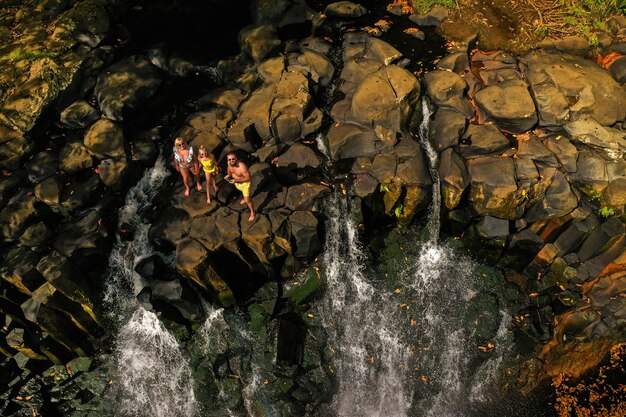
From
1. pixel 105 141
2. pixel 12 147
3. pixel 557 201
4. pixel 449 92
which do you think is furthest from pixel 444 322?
pixel 12 147

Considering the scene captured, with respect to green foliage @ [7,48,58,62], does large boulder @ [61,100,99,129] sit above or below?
below

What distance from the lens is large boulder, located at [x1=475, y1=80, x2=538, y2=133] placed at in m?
12.8

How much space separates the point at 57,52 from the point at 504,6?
16.4 m

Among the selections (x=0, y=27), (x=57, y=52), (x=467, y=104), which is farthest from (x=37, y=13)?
(x=467, y=104)

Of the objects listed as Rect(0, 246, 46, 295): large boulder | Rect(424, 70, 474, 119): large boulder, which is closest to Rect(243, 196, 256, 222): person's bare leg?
Rect(0, 246, 46, 295): large boulder

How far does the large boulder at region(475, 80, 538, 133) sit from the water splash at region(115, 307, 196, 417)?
38.4 ft

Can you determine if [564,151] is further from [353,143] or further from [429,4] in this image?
[429,4]

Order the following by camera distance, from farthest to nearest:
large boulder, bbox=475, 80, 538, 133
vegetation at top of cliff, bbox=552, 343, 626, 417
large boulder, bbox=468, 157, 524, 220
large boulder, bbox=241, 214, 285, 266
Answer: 1. large boulder, bbox=475, 80, 538, 133
2. large boulder, bbox=468, 157, 524, 220
3. vegetation at top of cliff, bbox=552, 343, 626, 417
4. large boulder, bbox=241, 214, 285, 266

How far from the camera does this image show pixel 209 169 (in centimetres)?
1129

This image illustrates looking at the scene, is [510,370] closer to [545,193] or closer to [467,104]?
[545,193]

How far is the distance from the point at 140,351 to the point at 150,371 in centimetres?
65

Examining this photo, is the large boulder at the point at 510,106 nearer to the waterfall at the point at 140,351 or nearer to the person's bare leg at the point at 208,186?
the person's bare leg at the point at 208,186

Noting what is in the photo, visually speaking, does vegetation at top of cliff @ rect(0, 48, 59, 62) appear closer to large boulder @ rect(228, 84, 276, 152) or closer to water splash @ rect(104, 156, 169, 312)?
water splash @ rect(104, 156, 169, 312)

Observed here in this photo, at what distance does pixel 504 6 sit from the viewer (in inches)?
637
